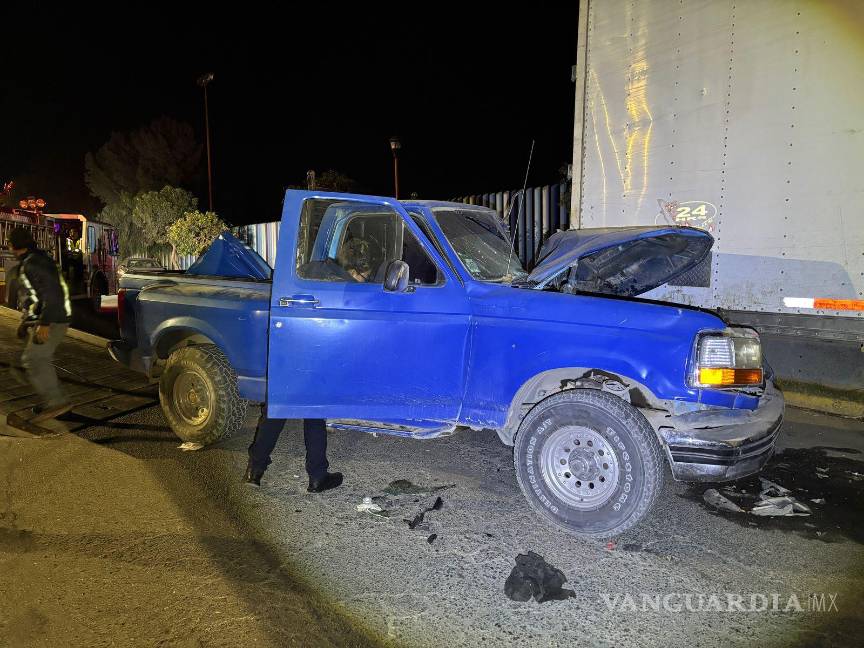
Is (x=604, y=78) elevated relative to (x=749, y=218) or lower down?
elevated

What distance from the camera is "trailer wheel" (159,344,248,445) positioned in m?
5.16

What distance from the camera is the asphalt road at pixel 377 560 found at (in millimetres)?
2777

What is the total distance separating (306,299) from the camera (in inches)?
164

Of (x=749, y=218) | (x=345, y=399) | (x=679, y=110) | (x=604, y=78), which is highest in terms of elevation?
(x=604, y=78)

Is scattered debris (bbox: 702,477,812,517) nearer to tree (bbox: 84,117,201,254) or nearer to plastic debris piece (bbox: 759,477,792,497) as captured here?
plastic debris piece (bbox: 759,477,792,497)

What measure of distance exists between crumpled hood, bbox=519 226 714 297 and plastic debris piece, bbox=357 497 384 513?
6.04 feet

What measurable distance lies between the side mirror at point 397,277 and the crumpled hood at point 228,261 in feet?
8.13

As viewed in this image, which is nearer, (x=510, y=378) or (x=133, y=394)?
(x=510, y=378)

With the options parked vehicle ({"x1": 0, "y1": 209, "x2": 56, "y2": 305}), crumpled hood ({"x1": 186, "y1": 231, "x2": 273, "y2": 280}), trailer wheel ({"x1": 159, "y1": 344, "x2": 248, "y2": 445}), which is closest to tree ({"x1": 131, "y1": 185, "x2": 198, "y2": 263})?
parked vehicle ({"x1": 0, "y1": 209, "x2": 56, "y2": 305})

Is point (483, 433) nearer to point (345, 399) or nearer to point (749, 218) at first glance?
point (345, 399)

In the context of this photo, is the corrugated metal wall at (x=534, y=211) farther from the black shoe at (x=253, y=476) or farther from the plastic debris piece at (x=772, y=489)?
the black shoe at (x=253, y=476)

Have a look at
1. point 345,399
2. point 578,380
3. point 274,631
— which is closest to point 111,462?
point 345,399

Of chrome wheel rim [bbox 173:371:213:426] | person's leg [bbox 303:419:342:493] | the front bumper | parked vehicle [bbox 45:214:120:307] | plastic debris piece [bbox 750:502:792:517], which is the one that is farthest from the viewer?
parked vehicle [bbox 45:214:120:307]

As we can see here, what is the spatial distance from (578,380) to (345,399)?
5.24 ft
